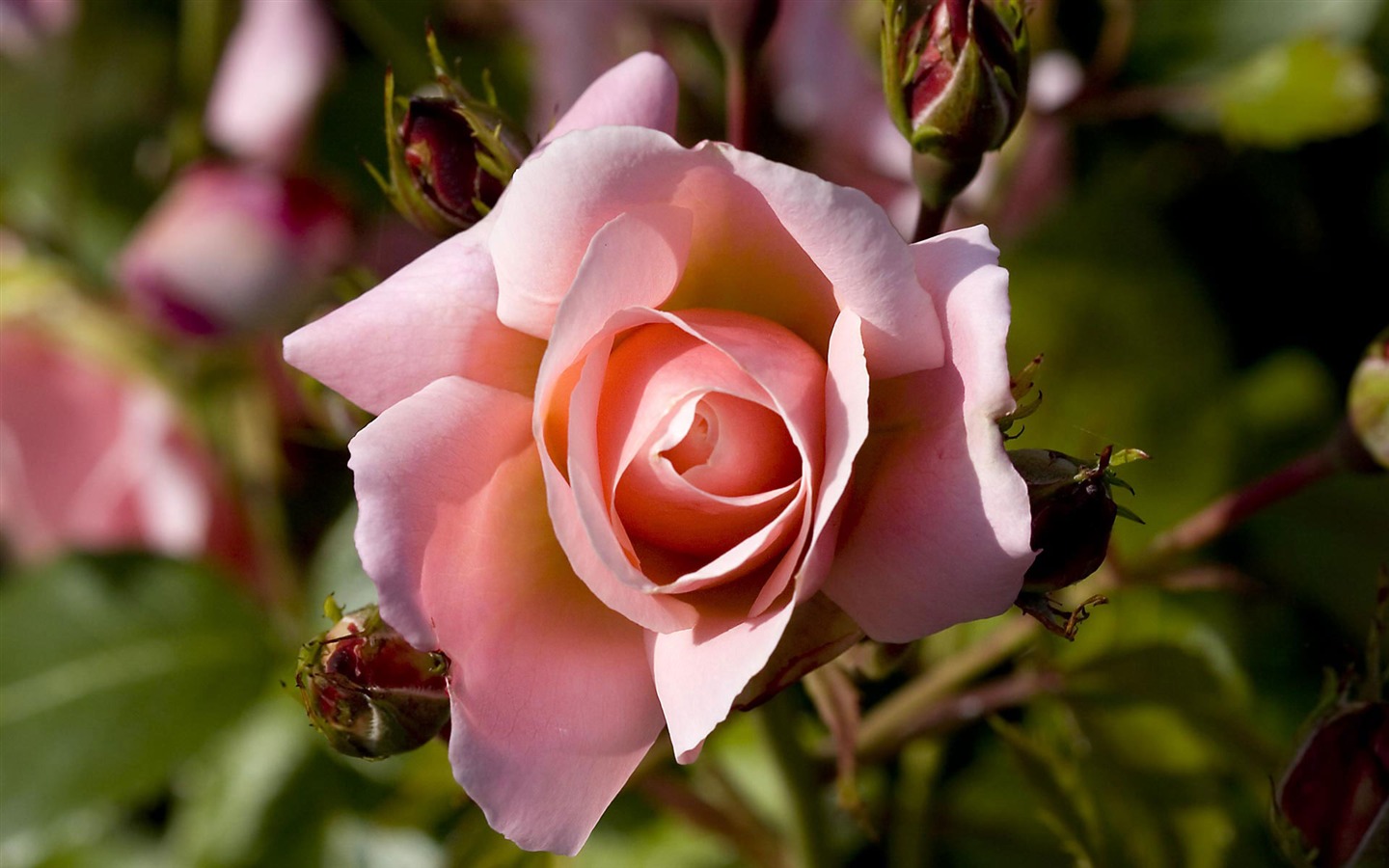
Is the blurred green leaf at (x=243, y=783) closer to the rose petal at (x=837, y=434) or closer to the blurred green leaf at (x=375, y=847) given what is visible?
the blurred green leaf at (x=375, y=847)

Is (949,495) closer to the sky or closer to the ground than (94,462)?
closer to the sky

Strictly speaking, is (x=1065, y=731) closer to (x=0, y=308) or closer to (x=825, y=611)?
(x=825, y=611)

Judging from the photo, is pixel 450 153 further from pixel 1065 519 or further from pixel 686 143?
pixel 686 143

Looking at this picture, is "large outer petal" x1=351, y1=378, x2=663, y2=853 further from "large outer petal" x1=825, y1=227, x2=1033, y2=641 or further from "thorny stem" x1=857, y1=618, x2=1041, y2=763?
"thorny stem" x1=857, y1=618, x2=1041, y2=763

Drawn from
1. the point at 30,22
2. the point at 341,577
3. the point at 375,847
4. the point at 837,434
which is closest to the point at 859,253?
the point at 837,434

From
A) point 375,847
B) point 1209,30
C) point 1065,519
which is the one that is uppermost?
point 1065,519

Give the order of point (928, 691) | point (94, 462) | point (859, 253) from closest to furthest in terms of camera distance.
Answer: point (859, 253)
point (928, 691)
point (94, 462)
